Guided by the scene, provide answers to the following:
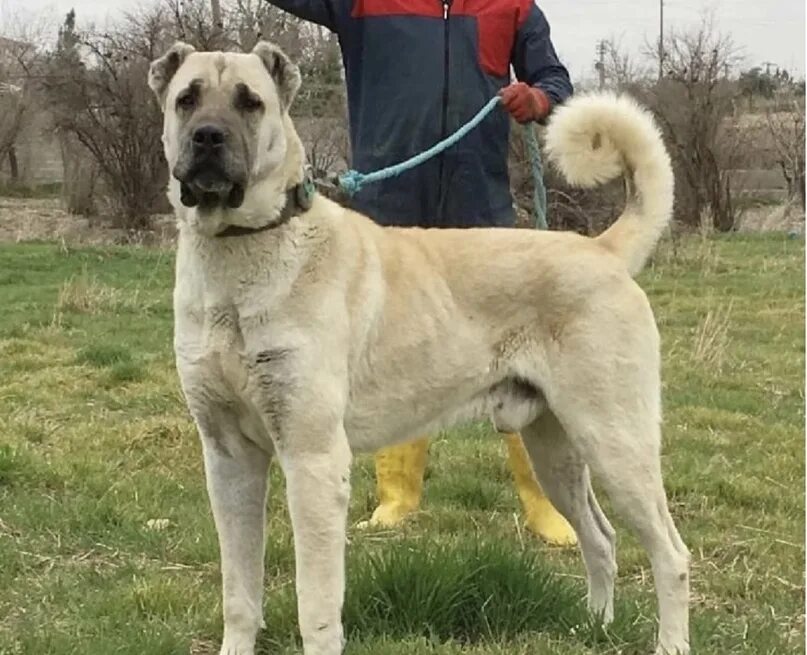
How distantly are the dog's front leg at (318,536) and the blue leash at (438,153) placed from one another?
1208mm

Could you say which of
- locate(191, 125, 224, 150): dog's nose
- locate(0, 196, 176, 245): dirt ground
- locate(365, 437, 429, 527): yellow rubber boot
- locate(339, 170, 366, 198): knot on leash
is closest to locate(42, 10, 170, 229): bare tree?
locate(0, 196, 176, 245): dirt ground

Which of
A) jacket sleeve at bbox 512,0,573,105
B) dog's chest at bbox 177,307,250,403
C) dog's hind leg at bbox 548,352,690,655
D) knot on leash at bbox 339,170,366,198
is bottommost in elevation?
dog's hind leg at bbox 548,352,690,655

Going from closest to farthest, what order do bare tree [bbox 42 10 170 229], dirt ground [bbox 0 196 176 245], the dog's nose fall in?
the dog's nose → dirt ground [bbox 0 196 176 245] → bare tree [bbox 42 10 170 229]

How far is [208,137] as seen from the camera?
3.28m

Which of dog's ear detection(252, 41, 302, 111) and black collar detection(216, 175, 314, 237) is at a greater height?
dog's ear detection(252, 41, 302, 111)

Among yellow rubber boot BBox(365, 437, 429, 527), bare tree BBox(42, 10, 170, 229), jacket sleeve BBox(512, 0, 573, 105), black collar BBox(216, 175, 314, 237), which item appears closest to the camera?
black collar BBox(216, 175, 314, 237)

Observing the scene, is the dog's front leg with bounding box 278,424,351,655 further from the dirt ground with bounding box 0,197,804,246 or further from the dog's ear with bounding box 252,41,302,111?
the dirt ground with bounding box 0,197,804,246

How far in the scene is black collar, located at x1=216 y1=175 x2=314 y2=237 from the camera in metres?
3.51

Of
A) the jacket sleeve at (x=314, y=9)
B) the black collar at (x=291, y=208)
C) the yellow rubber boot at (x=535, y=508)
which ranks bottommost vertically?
the yellow rubber boot at (x=535, y=508)

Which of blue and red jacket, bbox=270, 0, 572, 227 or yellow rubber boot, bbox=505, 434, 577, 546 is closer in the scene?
blue and red jacket, bbox=270, 0, 572, 227

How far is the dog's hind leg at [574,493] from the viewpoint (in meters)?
4.16

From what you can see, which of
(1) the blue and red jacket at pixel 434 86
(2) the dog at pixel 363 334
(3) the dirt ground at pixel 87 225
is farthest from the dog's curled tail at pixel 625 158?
(3) the dirt ground at pixel 87 225

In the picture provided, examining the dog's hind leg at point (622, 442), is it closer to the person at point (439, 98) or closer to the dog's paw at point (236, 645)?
the dog's paw at point (236, 645)

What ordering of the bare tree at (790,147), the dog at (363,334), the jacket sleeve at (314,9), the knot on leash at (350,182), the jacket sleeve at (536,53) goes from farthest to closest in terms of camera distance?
the bare tree at (790,147), the jacket sleeve at (536,53), the jacket sleeve at (314,9), the knot on leash at (350,182), the dog at (363,334)
